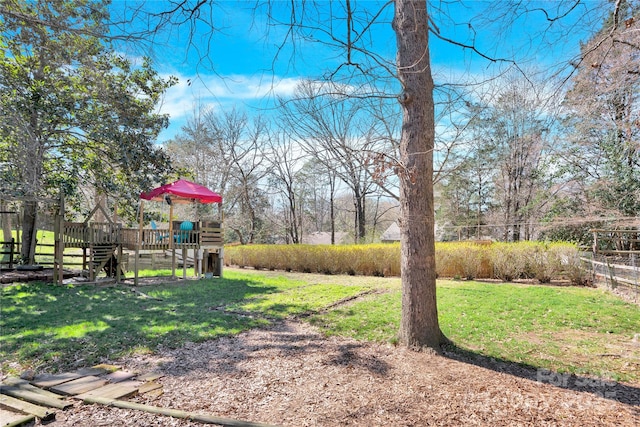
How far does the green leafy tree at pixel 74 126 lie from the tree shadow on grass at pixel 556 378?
7.70 metres

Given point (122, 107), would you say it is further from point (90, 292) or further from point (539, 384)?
point (539, 384)

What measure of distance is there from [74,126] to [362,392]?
10.2 meters

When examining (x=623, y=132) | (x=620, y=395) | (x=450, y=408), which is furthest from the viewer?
(x=623, y=132)

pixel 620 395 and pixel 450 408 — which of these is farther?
pixel 620 395

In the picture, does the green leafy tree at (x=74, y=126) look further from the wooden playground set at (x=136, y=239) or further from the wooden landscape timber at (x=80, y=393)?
the wooden landscape timber at (x=80, y=393)

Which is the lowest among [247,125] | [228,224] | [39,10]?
[228,224]

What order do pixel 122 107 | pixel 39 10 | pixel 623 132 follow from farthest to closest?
pixel 623 132, pixel 122 107, pixel 39 10

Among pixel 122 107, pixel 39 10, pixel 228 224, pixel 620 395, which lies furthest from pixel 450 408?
pixel 228 224

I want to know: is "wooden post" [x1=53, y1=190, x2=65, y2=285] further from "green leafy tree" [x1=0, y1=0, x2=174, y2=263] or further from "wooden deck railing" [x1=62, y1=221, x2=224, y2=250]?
"green leafy tree" [x1=0, y1=0, x2=174, y2=263]

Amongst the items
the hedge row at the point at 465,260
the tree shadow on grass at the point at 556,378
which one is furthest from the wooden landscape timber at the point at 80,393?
the hedge row at the point at 465,260

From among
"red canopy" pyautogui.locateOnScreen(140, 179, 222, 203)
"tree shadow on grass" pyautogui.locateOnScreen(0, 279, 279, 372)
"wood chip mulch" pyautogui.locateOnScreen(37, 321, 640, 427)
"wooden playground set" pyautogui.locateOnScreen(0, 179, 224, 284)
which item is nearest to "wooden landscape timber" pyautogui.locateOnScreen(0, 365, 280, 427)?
"wood chip mulch" pyautogui.locateOnScreen(37, 321, 640, 427)

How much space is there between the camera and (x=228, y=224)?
2744 cm

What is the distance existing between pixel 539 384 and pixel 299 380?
2.20 m

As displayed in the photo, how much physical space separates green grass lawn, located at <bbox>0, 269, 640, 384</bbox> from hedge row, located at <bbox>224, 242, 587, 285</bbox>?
67.1 inches
